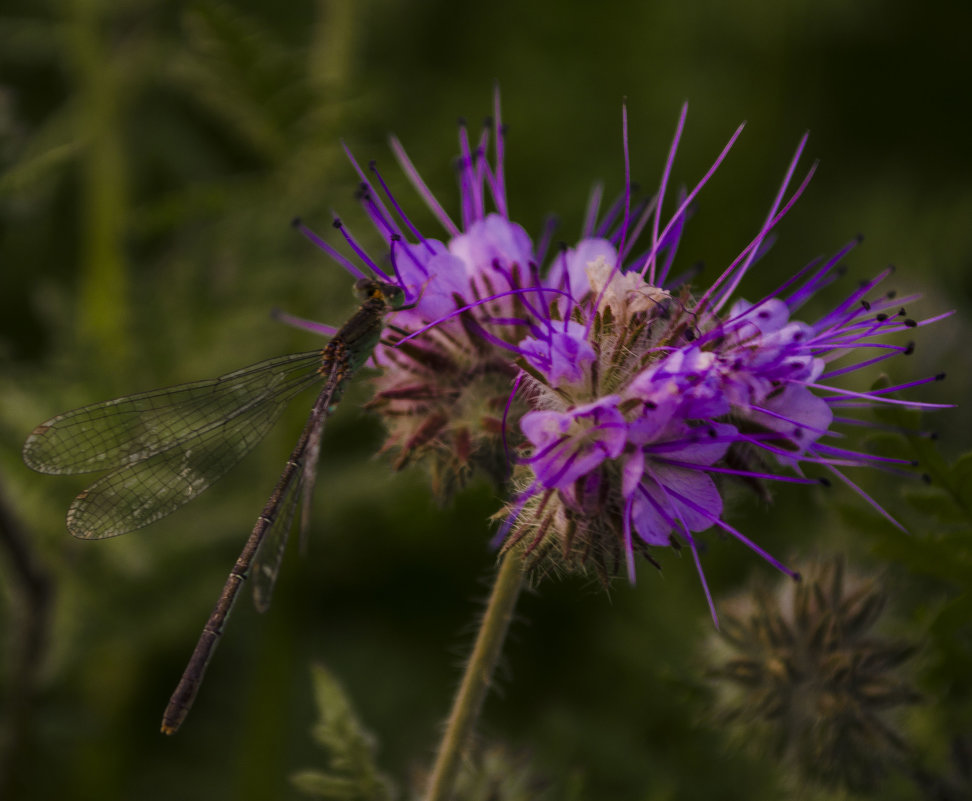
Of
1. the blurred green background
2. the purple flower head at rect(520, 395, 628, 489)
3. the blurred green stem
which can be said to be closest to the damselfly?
the blurred green background

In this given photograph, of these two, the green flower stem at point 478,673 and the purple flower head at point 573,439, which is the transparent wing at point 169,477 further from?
the purple flower head at point 573,439

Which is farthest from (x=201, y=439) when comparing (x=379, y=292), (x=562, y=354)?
(x=562, y=354)

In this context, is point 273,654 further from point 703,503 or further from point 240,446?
point 703,503

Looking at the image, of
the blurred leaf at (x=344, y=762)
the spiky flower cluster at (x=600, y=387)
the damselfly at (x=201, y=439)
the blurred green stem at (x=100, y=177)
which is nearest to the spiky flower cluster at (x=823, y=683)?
the spiky flower cluster at (x=600, y=387)

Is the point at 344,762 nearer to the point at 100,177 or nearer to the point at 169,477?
the point at 169,477

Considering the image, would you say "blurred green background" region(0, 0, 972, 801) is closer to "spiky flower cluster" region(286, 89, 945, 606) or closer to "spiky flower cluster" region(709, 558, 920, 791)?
"spiky flower cluster" region(709, 558, 920, 791)

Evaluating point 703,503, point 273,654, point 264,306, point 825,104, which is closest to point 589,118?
point 825,104
